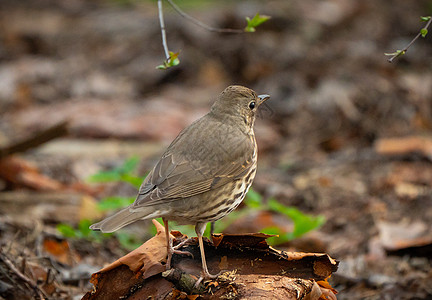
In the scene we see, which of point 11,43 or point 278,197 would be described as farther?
point 11,43

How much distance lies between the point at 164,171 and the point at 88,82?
24.1 feet

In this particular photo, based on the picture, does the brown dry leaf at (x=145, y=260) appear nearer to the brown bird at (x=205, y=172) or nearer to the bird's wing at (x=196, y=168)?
the brown bird at (x=205, y=172)

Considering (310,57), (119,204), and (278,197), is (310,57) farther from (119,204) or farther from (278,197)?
(119,204)

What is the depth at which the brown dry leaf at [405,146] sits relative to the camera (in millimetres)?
7070

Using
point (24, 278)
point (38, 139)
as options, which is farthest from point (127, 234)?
point (24, 278)

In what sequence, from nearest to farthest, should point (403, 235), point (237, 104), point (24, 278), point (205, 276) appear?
point (205, 276), point (24, 278), point (237, 104), point (403, 235)

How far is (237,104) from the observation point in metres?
4.03

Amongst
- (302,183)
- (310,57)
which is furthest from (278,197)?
(310,57)

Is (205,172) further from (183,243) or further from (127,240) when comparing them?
(127,240)

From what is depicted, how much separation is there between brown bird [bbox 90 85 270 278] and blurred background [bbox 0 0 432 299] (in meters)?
0.86

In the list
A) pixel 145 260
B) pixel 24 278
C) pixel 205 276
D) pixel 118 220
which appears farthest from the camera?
pixel 24 278

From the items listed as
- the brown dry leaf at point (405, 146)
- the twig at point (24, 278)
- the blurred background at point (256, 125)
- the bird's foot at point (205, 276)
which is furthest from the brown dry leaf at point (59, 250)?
the brown dry leaf at point (405, 146)

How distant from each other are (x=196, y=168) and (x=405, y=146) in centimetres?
416

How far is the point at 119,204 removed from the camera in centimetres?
475
